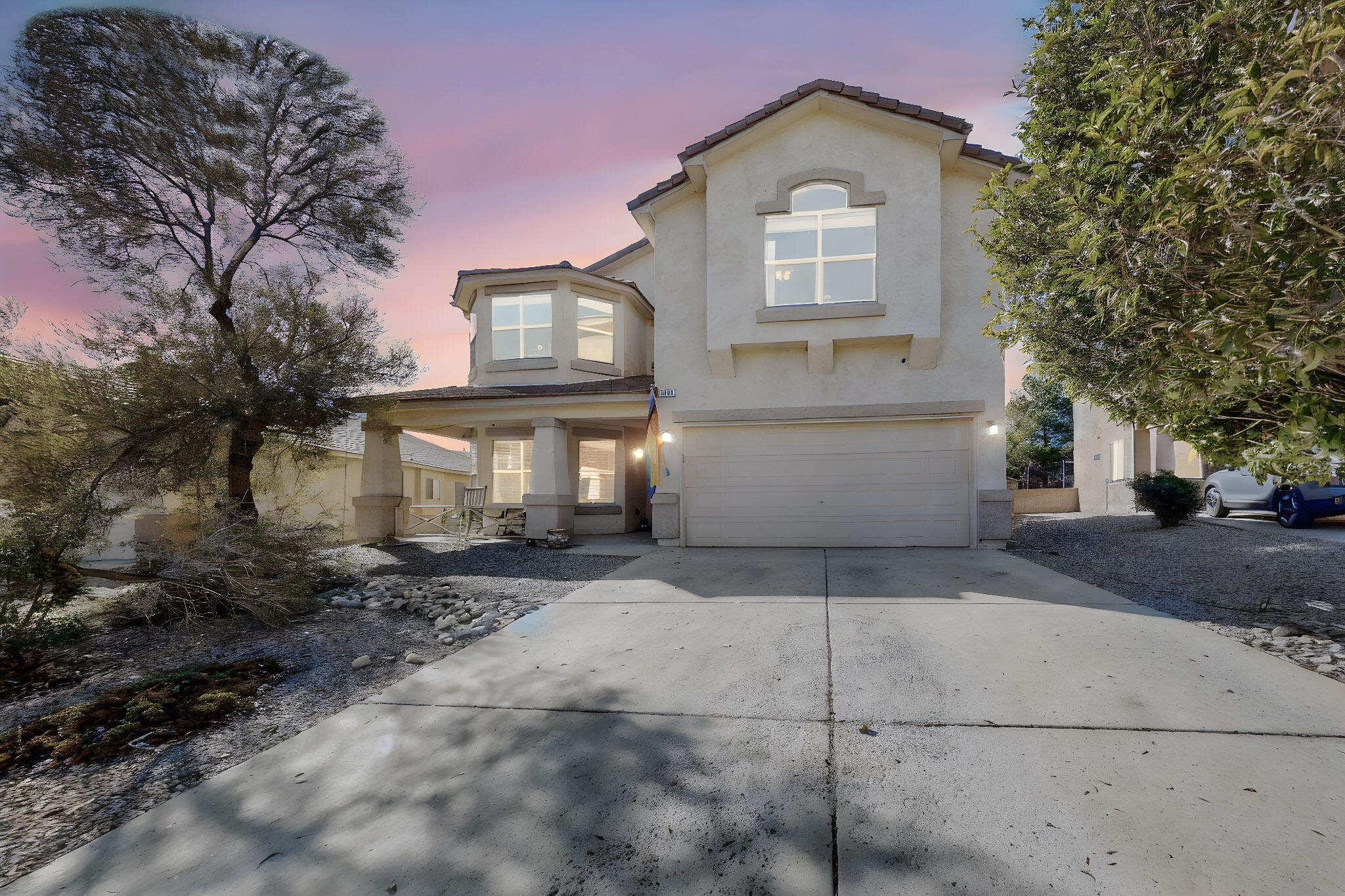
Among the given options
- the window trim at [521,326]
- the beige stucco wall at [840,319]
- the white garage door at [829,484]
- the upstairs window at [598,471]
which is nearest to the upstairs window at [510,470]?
the upstairs window at [598,471]

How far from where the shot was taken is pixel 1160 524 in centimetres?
1144

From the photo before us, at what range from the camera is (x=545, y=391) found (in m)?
11.9

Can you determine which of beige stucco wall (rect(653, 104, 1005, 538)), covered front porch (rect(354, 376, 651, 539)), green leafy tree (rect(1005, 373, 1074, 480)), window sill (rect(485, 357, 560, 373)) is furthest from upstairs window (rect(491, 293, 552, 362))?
green leafy tree (rect(1005, 373, 1074, 480))

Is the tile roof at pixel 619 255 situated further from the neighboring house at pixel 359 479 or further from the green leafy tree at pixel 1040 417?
the green leafy tree at pixel 1040 417

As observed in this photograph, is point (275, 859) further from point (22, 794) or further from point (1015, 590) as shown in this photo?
point (1015, 590)

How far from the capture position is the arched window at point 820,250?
10266 millimetres

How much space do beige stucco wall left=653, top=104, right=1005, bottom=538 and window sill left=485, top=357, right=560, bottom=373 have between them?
135 inches

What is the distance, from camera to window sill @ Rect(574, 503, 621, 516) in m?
14.2

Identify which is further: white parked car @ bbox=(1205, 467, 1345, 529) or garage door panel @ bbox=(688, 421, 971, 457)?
white parked car @ bbox=(1205, 467, 1345, 529)

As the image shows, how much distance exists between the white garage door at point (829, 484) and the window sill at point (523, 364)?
4302 mm

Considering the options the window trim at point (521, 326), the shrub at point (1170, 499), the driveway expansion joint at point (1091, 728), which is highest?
the window trim at point (521, 326)

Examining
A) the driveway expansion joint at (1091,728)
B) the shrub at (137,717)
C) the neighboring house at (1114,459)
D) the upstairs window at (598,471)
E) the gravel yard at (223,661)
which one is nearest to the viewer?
the gravel yard at (223,661)

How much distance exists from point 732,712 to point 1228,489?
14521mm

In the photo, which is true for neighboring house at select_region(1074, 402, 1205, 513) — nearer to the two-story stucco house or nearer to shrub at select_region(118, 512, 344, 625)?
the two-story stucco house
